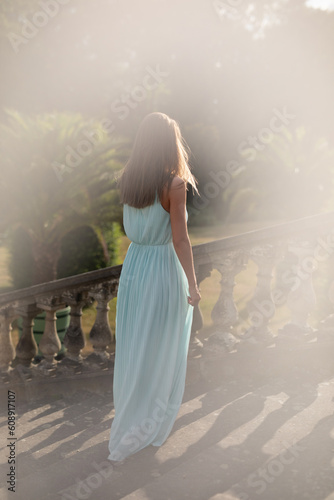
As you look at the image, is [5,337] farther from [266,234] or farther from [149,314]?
[266,234]

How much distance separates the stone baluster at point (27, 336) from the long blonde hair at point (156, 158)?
2.07 meters

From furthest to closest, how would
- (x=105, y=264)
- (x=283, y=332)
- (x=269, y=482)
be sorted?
(x=105, y=264) → (x=283, y=332) → (x=269, y=482)

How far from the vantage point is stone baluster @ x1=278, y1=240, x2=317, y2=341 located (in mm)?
4305

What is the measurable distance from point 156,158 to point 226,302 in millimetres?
1757

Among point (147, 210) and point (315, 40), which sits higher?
point (315, 40)

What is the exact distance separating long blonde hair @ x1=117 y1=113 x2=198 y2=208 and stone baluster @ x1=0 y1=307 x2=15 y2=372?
7.24 feet

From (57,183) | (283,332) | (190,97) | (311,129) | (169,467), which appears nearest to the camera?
(169,467)

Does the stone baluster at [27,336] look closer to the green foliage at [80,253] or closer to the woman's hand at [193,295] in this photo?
the woman's hand at [193,295]

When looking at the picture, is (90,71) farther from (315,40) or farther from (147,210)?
(147,210)

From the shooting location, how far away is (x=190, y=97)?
100.0 feet

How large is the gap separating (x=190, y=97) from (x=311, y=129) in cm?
716

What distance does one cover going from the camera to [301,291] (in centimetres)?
436

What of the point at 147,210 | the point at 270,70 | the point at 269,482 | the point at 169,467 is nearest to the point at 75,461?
the point at 169,467

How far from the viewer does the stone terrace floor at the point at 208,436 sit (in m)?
2.74
